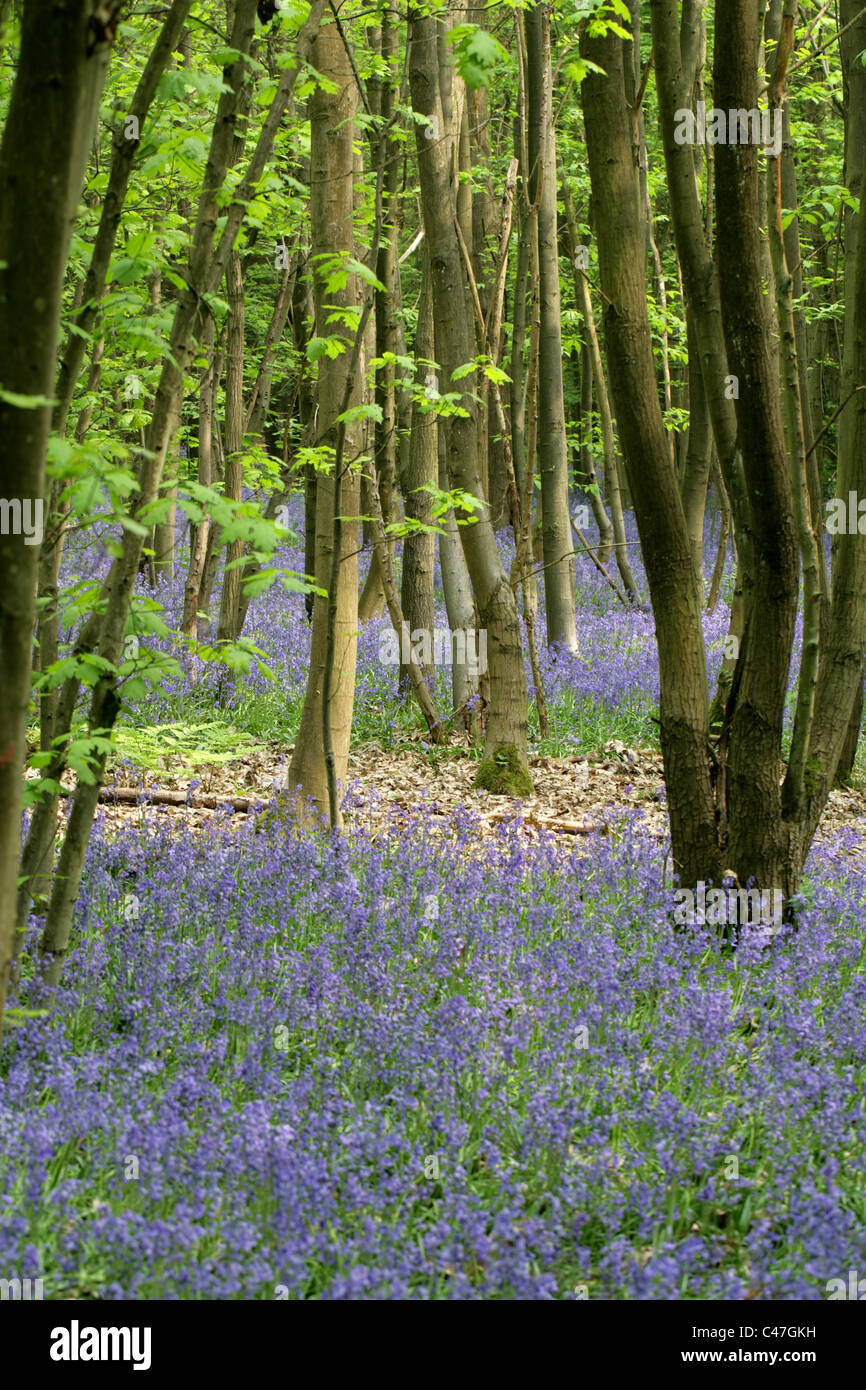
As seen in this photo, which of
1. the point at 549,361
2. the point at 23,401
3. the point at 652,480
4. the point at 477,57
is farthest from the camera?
the point at 549,361

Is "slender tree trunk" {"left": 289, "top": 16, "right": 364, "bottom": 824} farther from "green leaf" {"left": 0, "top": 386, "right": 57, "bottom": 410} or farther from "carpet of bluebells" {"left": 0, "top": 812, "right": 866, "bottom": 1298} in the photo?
"green leaf" {"left": 0, "top": 386, "right": 57, "bottom": 410}

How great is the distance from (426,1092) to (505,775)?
436cm

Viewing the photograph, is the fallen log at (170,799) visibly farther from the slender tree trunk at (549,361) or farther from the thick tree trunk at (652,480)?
the slender tree trunk at (549,361)

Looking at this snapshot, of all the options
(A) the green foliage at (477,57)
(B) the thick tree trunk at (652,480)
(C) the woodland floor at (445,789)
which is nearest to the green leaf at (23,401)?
(A) the green foliage at (477,57)

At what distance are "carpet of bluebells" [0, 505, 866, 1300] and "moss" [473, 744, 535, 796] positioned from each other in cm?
219

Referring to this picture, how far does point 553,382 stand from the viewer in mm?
10484

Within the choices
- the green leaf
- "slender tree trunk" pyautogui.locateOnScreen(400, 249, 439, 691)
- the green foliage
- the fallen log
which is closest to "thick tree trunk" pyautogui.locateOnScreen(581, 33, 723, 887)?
the green foliage

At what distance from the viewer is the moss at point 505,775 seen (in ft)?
24.1

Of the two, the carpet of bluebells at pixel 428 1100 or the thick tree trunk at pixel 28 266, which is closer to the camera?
the thick tree trunk at pixel 28 266

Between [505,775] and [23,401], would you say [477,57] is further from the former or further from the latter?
[505,775]

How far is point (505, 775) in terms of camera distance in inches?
291

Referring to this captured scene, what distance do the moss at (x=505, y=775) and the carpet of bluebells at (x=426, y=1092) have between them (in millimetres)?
2188

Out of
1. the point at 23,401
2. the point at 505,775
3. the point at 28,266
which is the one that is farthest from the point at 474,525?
the point at 23,401

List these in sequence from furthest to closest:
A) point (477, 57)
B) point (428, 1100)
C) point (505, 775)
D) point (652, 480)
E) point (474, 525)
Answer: point (474, 525), point (505, 775), point (652, 480), point (477, 57), point (428, 1100)
